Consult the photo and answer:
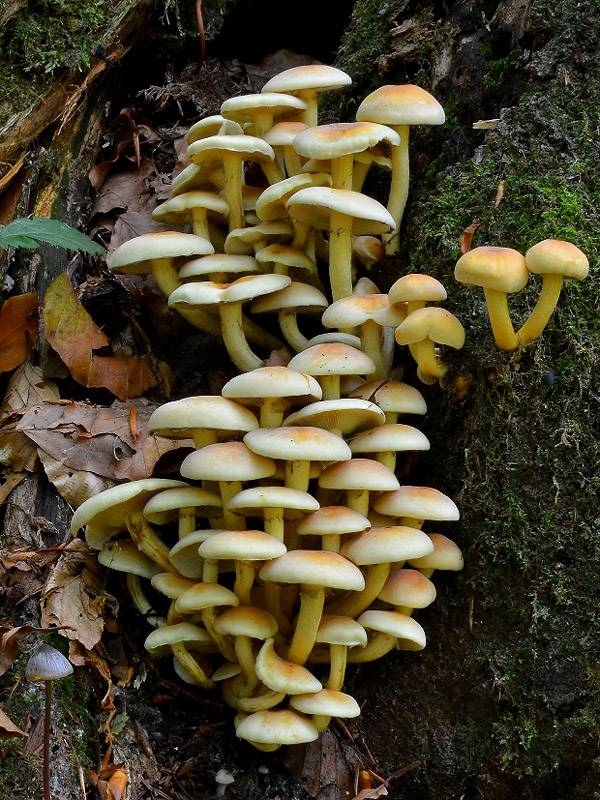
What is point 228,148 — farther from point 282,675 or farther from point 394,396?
point 282,675

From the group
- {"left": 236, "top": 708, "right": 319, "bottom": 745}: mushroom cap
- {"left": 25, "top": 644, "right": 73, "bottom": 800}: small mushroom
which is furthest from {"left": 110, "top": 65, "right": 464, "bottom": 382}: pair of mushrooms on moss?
{"left": 25, "top": 644, "right": 73, "bottom": 800}: small mushroom

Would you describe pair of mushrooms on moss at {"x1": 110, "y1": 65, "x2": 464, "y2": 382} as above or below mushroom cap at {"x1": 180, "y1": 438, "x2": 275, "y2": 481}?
above

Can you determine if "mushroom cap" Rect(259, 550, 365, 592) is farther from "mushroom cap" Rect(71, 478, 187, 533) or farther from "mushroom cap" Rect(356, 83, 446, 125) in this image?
"mushroom cap" Rect(356, 83, 446, 125)

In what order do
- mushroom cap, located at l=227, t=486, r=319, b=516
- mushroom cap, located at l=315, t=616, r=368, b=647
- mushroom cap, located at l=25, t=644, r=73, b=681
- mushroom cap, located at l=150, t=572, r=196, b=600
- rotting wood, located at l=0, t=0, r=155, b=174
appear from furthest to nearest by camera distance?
rotting wood, located at l=0, t=0, r=155, b=174, mushroom cap, located at l=150, t=572, r=196, b=600, mushroom cap, located at l=315, t=616, r=368, b=647, mushroom cap, located at l=227, t=486, r=319, b=516, mushroom cap, located at l=25, t=644, r=73, b=681

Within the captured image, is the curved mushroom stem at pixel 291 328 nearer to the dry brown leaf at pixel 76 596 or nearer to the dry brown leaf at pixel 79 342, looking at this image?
the dry brown leaf at pixel 79 342

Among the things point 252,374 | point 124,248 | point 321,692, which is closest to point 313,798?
point 321,692
